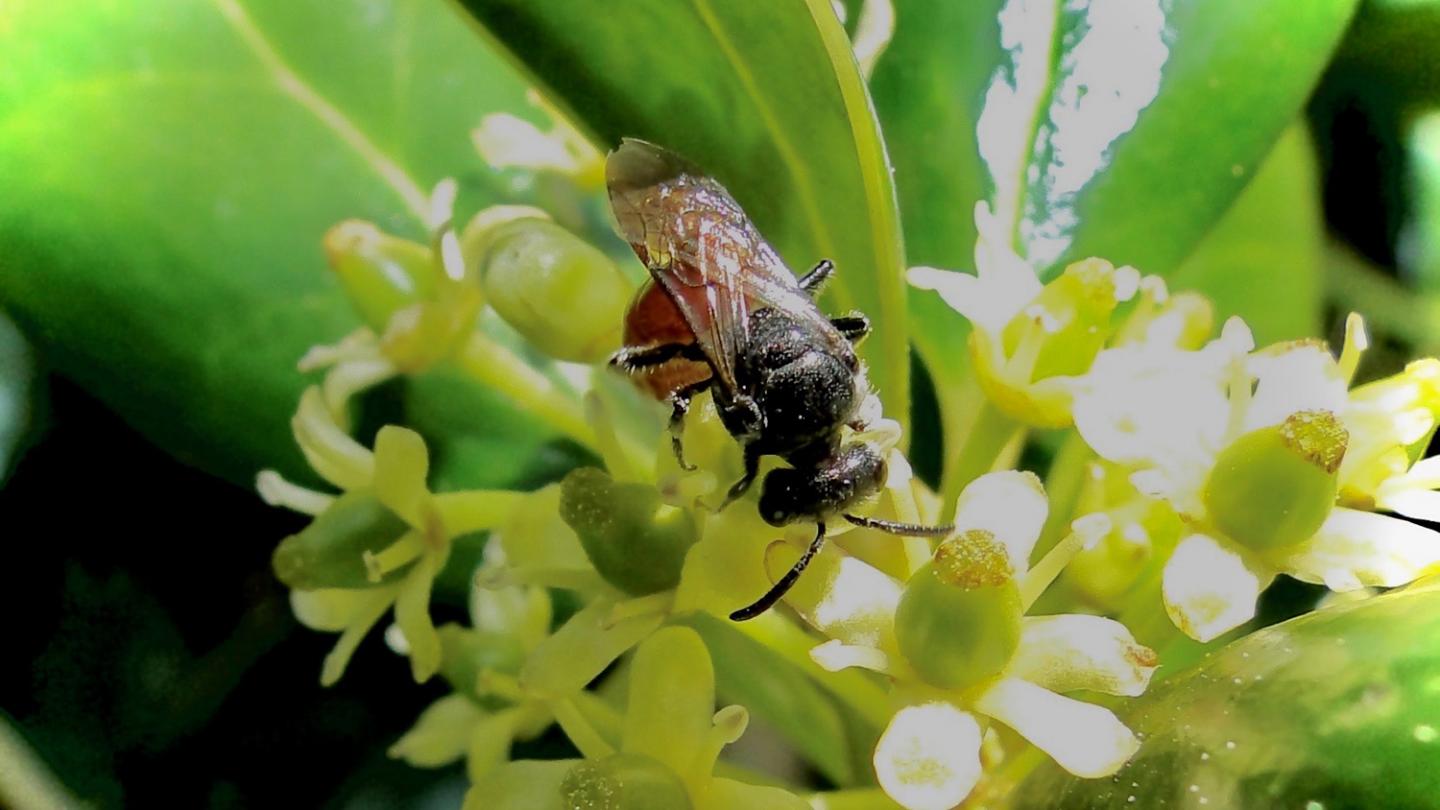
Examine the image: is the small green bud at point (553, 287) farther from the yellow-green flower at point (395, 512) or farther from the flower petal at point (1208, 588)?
the flower petal at point (1208, 588)

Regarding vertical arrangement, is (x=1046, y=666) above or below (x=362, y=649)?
above

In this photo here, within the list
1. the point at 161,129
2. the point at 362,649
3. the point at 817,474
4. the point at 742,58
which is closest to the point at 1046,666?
the point at 817,474

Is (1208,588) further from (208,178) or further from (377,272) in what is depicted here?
(208,178)

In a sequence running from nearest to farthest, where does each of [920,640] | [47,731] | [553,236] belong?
1. [920,640]
2. [553,236]
3. [47,731]

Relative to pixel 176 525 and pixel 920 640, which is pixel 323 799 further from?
pixel 920 640

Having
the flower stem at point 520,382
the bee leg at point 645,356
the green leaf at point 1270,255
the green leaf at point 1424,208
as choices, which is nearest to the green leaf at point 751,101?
the bee leg at point 645,356

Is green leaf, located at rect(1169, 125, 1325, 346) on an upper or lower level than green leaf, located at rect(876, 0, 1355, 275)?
lower

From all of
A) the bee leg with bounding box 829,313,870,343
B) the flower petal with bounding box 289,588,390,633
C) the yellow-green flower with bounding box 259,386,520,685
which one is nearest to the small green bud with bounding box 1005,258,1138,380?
the bee leg with bounding box 829,313,870,343

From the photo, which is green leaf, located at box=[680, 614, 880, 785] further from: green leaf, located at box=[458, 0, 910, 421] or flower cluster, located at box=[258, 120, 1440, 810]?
green leaf, located at box=[458, 0, 910, 421]
